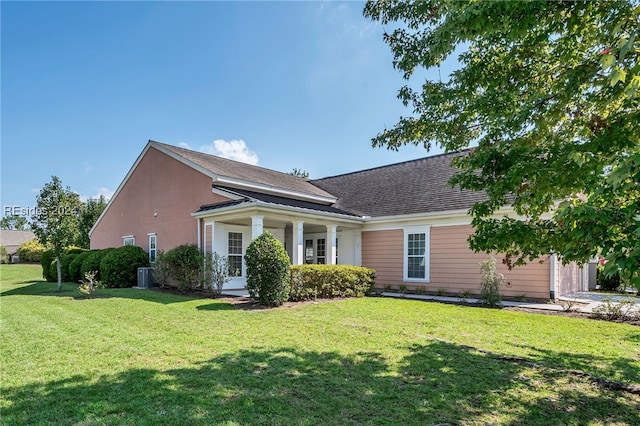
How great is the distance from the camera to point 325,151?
66.1 feet

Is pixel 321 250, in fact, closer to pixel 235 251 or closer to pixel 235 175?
pixel 235 251

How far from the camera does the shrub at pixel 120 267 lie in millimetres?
14555

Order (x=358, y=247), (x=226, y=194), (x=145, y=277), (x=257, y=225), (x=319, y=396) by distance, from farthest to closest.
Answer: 1. (x=358, y=247)
2. (x=145, y=277)
3. (x=226, y=194)
4. (x=257, y=225)
5. (x=319, y=396)

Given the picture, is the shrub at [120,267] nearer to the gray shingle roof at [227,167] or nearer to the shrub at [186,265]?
the shrub at [186,265]

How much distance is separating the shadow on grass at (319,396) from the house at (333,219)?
7.04 m

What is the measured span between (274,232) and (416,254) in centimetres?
625

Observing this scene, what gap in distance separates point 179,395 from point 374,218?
1171 centimetres

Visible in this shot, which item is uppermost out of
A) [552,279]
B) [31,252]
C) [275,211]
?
[275,211]

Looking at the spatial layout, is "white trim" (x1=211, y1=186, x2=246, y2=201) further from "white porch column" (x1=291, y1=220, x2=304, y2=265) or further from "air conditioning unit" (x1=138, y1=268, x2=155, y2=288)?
"air conditioning unit" (x1=138, y1=268, x2=155, y2=288)

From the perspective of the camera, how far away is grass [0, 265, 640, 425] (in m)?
3.39

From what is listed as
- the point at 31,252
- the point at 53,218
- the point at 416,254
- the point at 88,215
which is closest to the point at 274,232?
the point at 416,254

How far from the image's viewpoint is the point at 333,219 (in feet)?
44.1

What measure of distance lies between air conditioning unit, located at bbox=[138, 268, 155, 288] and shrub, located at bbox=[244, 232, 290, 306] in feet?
22.2

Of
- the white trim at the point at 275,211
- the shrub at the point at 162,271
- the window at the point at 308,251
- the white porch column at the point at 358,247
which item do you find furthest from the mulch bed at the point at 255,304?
the window at the point at 308,251
